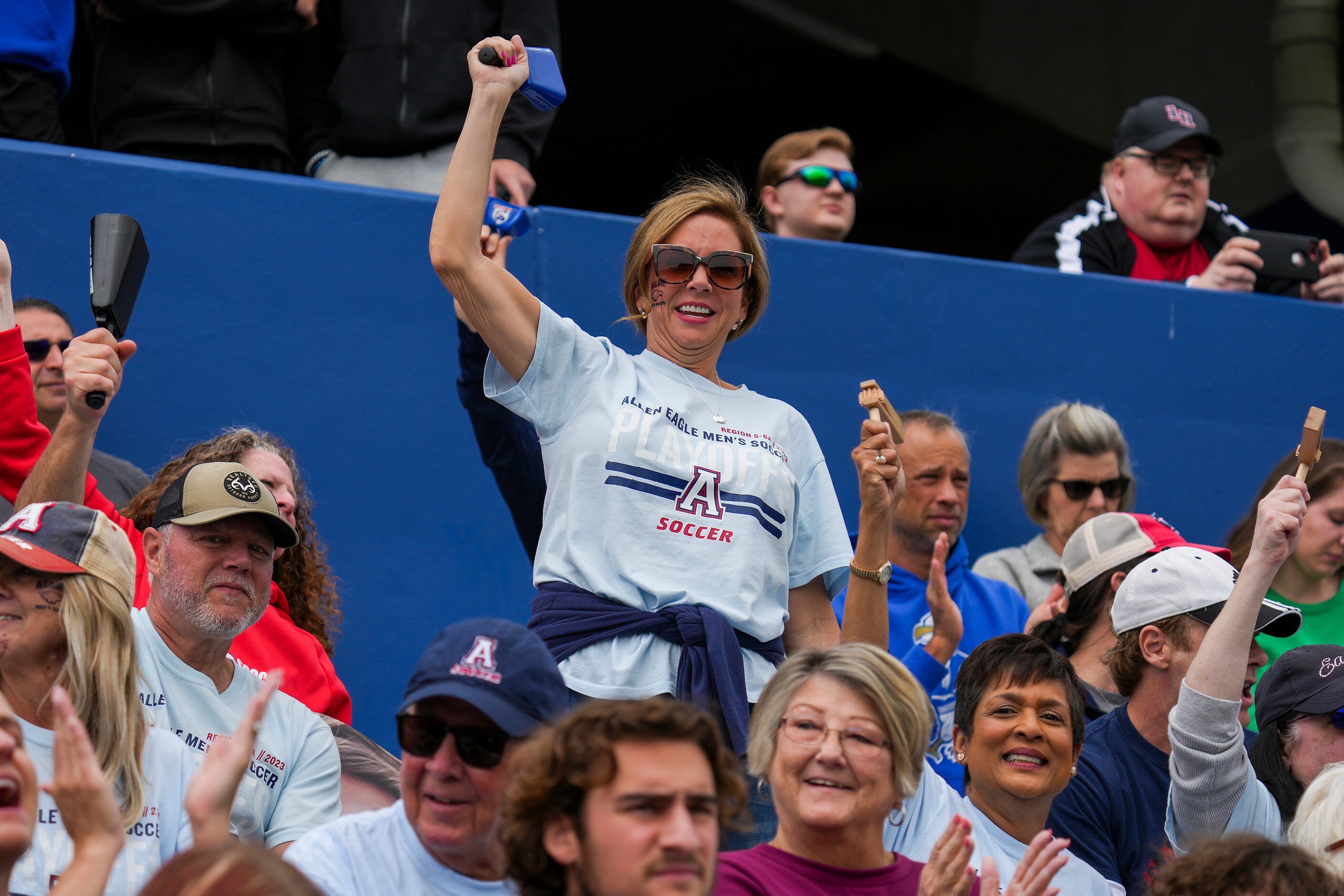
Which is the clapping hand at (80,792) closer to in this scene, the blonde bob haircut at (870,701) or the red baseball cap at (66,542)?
the red baseball cap at (66,542)

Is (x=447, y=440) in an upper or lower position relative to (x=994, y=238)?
lower

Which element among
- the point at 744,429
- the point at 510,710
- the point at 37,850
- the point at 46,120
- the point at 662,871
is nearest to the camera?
the point at 662,871

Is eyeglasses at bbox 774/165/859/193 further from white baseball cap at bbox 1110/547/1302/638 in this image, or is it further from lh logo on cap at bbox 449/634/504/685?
lh logo on cap at bbox 449/634/504/685

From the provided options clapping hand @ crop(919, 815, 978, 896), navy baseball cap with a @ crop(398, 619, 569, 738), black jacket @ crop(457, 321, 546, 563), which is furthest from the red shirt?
navy baseball cap with a @ crop(398, 619, 569, 738)

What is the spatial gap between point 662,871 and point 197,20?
11.2 ft

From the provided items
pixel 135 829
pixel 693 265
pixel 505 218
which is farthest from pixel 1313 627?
pixel 135 829

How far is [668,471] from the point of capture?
3059mm

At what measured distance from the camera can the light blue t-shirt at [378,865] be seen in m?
2.29

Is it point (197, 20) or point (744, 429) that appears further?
point (197, 20)

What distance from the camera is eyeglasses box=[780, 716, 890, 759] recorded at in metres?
2.63

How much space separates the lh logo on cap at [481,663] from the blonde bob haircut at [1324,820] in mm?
1582

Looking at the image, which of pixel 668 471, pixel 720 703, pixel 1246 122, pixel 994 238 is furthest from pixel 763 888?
pixel 994 238

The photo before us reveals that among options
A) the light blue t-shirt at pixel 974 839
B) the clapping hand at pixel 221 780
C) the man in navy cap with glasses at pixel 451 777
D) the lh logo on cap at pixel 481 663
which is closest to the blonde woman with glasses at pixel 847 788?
the light blue t-shirt at pixel 974 839

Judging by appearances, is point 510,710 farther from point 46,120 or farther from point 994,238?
point 994,238
